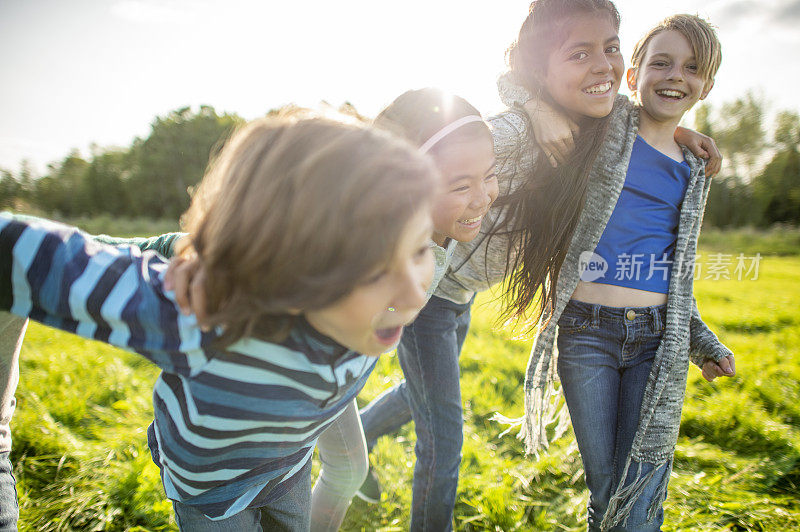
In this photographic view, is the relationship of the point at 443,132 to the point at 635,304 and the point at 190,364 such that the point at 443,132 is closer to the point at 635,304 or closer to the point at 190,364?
the point at 190,364

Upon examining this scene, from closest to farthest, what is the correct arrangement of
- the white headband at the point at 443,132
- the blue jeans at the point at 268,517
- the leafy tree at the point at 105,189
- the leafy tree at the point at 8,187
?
the blue jeans at the point at 268,517
the white headband at the point at 443,132
the leafy tree at the point at 8,187
the leafy tree at the point at 105,189

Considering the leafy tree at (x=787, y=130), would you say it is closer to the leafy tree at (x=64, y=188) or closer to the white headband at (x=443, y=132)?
the white headband at (x=443, y=132)

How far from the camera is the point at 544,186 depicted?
1900 mm

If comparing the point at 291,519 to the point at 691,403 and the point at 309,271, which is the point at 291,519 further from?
the point at 691,403

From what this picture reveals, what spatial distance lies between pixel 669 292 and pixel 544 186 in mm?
672

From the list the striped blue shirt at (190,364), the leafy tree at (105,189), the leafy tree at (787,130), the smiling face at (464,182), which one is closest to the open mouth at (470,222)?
the smiling face at (464,182)

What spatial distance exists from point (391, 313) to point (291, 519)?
91 centimetres

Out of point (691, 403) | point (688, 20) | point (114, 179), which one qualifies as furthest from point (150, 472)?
point (114, 179)

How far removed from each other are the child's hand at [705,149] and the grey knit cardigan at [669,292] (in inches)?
2.6

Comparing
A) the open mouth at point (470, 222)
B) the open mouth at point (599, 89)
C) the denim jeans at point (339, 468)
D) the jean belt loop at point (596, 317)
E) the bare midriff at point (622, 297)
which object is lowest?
the denim jeans at point (339, 468)

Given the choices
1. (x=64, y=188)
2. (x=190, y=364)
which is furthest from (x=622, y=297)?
(x=64, y=188)

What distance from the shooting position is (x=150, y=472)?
2.28 metres

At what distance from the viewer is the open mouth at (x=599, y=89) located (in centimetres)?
182

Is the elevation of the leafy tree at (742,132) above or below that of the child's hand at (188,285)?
above
